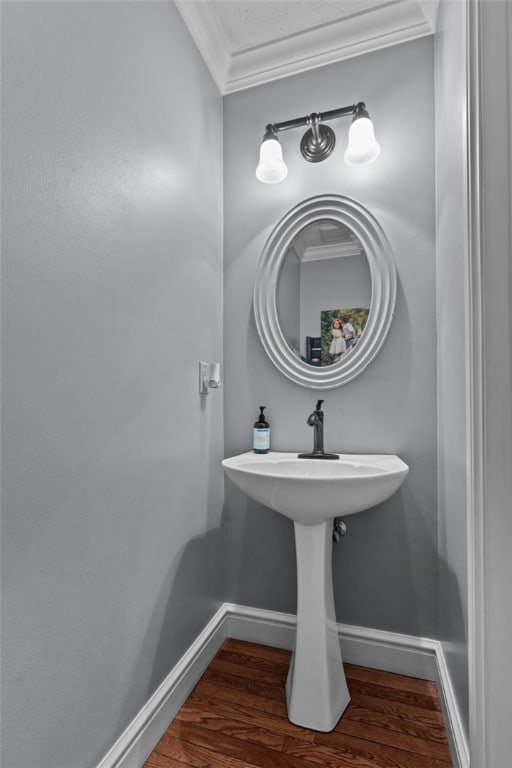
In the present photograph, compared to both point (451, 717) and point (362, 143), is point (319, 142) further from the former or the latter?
point (451, 717)

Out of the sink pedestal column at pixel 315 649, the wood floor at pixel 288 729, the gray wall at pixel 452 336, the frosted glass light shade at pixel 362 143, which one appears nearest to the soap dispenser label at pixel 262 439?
the sink pedestal column at pixel 315 649

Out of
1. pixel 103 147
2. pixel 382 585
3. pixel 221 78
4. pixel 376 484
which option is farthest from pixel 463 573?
pixel 221 78

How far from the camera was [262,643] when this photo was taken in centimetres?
165

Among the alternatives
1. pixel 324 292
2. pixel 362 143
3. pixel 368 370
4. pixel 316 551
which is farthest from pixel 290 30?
pixel 316 551

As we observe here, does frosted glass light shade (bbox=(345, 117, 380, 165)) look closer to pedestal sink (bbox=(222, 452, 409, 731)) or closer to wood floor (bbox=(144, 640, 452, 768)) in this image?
pedestal sink (bbox=(222, 452, 409, 731))

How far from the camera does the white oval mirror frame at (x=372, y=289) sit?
1.54 m

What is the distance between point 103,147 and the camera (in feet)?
3.31

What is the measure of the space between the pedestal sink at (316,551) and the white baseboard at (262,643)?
224 mm

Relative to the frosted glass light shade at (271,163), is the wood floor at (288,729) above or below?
below

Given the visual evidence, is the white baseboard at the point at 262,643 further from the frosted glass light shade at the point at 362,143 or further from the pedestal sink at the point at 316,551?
the frosted glass light shade at the point at 362,143

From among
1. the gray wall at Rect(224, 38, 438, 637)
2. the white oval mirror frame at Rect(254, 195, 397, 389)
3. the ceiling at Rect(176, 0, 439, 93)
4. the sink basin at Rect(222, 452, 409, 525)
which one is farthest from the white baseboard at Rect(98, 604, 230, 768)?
the ceiling at Rect(176, 0, 439, 93)

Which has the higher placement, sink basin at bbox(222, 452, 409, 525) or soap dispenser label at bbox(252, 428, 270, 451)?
soap dispenser label at bbox(252, 428, 270, 451)

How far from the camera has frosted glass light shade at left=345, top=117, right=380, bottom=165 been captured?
144 cm

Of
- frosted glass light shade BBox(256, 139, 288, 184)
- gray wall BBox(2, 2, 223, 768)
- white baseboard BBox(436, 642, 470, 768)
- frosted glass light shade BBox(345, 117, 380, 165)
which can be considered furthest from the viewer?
frosted glass light shade BBox(256, 139, 288, 184)
